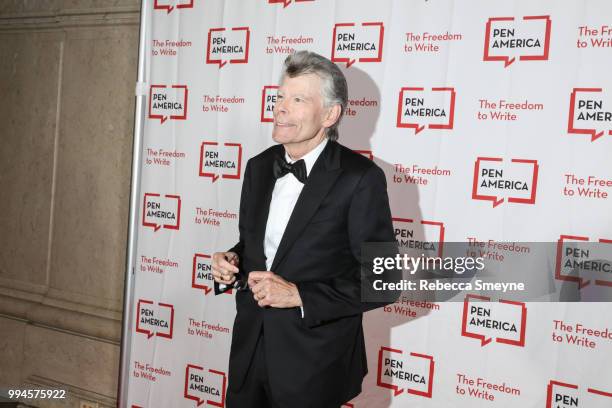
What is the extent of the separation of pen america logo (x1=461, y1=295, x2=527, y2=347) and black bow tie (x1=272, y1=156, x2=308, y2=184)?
3.55 feet

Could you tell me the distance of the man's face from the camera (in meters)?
1.98

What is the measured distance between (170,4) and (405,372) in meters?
2.35

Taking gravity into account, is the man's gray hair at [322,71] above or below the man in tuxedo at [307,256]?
above

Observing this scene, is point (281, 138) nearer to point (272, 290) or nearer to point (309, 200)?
point (309, 200)

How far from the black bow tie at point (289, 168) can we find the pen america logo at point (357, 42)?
975 mm

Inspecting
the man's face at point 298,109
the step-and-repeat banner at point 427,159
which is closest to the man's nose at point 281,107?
the man's face at point 298,109

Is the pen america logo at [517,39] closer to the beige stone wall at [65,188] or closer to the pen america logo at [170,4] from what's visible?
the pen america logo at [170,4]

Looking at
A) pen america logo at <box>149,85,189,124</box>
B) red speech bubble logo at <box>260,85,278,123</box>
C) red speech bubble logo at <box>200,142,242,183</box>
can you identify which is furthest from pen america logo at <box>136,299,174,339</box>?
red speech bubble logo at <box>260,85,278,123</box>

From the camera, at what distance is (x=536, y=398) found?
8.07 ft

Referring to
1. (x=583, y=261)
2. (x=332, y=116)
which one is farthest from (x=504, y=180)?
(x=332, y=116)

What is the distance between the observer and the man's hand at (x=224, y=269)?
1.97m

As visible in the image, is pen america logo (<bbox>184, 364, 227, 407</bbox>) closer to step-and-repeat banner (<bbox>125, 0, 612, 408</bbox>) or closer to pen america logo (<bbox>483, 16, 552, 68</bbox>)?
step-and-repeat banner (<bbox>125, 0, 612, 408</bbox>)

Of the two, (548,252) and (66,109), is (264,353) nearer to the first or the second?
(548,252)

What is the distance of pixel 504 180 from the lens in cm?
253
